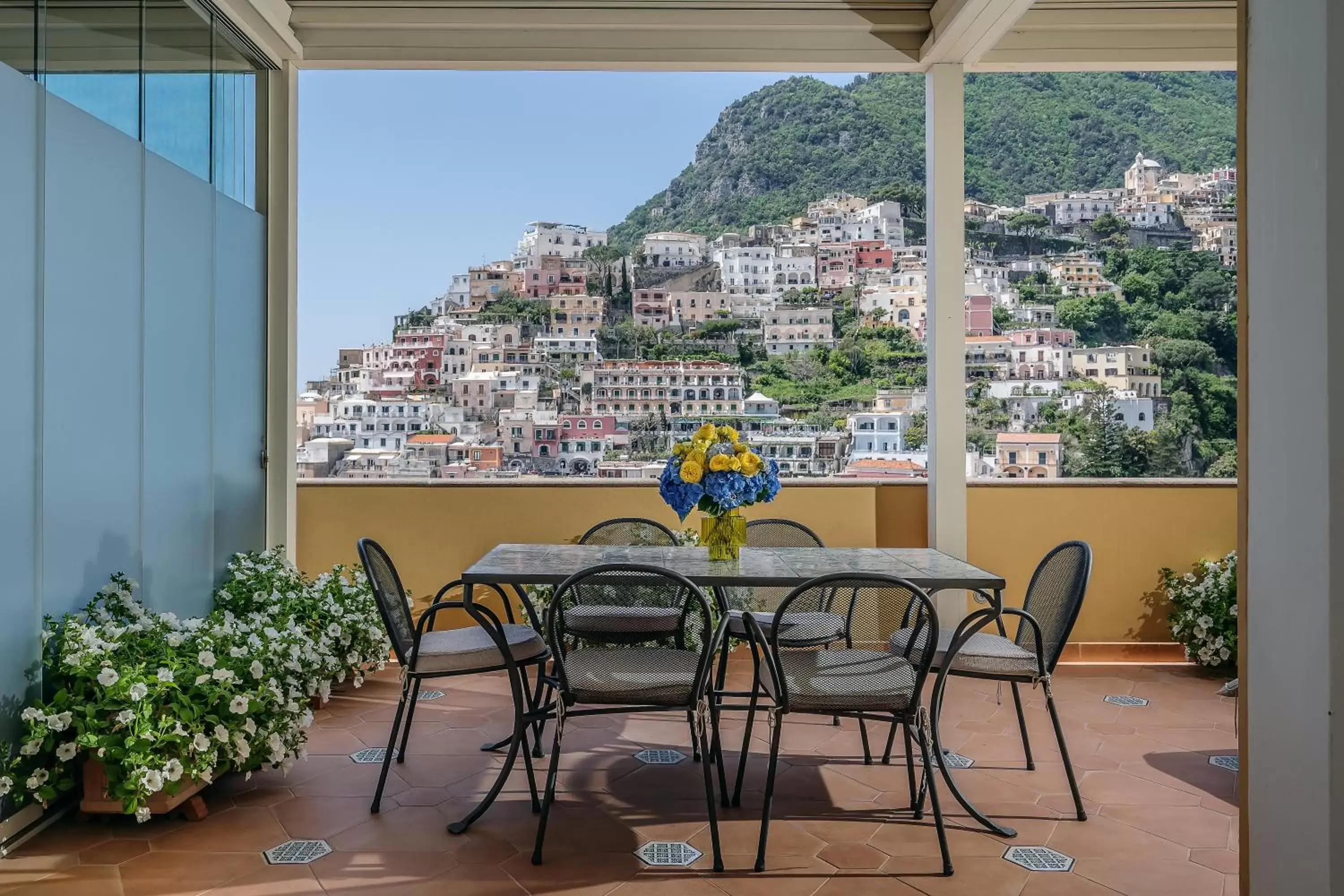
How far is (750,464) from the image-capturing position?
333 cm

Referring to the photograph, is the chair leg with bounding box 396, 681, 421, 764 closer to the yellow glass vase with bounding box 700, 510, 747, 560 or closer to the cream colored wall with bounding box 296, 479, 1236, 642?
the yellow glass vase with bounding box 700, 510, 747, 560

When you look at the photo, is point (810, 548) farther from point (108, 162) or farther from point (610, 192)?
point (610, 192)

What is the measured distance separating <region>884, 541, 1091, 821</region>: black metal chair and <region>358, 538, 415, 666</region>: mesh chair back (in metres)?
1.71

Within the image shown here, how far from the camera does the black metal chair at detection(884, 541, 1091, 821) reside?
298cm

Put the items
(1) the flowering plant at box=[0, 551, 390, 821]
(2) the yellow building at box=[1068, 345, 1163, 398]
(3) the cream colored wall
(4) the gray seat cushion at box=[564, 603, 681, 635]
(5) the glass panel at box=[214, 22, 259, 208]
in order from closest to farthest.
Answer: (1) the flowering plant at box=[0, 551, 390, 821]
(4) the gray seat cushion at box=[564, 603, 681, 635]
(5) the glass panel at box=[214, 22, 259, 208]
(3) the cream colored wall
(2) the yellow building at box=[1068, 345, 1163, 398]

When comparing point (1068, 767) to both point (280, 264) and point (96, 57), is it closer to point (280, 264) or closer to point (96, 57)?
point (96, 57)

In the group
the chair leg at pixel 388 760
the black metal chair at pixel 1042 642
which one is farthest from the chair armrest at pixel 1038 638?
the chair leg at pixel 388 760

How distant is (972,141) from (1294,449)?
229 inches

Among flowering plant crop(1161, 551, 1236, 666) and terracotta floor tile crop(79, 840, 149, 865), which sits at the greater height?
flowering plant crop(1161, 551, 1236, 666)

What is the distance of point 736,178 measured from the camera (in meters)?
7.20

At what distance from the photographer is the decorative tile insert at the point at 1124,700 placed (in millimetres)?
4258

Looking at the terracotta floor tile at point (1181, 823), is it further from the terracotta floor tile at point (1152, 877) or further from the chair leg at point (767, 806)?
the chair leg at point (767, 806)

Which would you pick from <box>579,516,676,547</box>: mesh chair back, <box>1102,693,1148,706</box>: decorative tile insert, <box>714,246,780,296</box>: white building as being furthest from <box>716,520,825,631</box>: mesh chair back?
<box>714,246,780,296</box>: white building

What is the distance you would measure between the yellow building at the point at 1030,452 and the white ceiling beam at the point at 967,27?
2.45 meters
